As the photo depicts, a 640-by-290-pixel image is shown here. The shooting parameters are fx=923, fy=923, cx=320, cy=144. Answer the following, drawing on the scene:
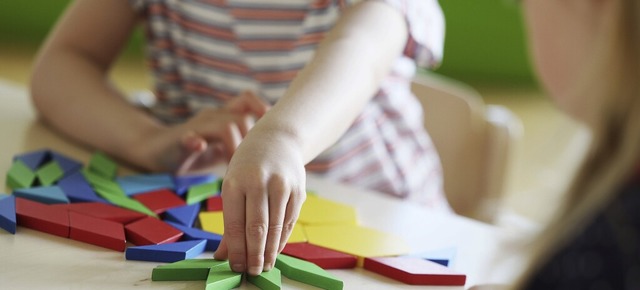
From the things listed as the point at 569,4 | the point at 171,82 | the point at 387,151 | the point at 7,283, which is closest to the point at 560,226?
the point at 569,4

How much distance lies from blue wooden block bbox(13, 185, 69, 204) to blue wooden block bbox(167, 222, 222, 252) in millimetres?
113

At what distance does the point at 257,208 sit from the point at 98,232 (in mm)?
149

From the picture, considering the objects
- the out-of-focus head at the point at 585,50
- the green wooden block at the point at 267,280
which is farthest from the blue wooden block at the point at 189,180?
the out-of-focus head at the point at 585,50

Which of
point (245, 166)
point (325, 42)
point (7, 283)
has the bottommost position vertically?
point (7, 283)

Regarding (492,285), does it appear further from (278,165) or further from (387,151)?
(387,151)

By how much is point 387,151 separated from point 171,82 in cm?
29

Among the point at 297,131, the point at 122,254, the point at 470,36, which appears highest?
the point at 470,36

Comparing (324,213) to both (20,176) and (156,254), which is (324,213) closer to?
(156,254)

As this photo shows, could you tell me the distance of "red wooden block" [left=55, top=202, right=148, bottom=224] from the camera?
2.61ft

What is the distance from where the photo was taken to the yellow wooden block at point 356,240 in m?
0.78

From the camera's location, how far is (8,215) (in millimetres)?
763

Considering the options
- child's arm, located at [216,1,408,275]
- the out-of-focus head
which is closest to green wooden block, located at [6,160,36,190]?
child's arm, located at [216,1,408,275]

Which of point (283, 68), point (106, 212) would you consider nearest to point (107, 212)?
point (106, 212)

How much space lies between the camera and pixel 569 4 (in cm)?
54
